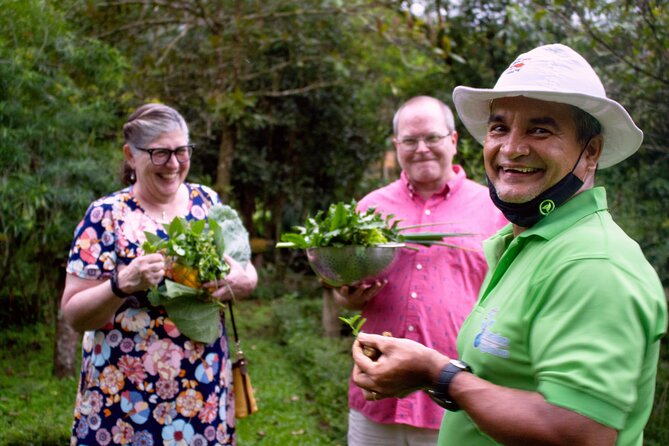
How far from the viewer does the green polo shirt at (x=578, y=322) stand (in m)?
1.24

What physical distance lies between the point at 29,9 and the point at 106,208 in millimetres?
2439

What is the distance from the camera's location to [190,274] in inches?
108

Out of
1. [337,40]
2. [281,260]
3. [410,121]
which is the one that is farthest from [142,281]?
[281,260]

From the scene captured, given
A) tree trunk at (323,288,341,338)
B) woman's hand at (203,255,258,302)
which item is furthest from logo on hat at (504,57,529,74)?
tree trunk at (323,288,341,338)

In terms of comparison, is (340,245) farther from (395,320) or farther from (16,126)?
(16,126)

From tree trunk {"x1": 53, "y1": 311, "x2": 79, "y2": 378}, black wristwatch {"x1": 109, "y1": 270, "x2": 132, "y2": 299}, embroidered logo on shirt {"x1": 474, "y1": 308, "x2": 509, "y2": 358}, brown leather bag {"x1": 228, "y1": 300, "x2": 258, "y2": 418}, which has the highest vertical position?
embroidered logo on shirt {"x1": 474, "y1": 308, "x2": 509, "y2": 358}

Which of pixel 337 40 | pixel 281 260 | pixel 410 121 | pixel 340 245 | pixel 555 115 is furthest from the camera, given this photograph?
pixel 281 260

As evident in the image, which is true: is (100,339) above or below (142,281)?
below

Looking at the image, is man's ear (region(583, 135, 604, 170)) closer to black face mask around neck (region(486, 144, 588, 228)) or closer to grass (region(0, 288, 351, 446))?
black face mask around neck (region(486, 144, 588, 228))

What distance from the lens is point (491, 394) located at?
4.57 ft

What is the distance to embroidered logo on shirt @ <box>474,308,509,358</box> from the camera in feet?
4.85

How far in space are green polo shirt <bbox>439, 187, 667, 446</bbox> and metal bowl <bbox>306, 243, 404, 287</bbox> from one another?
0.97 m

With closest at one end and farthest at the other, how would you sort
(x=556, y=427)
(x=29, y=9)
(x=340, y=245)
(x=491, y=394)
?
(x=556, y=427), (x=491, y=394), (x=340, y=245), (x=29, y=9)

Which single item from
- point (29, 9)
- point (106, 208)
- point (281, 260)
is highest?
point (29, 9)
